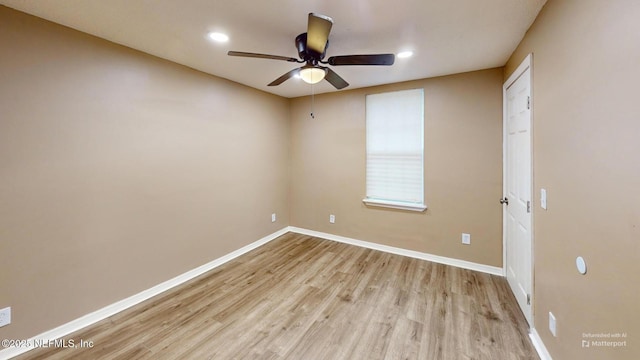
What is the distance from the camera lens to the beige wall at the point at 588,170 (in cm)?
95

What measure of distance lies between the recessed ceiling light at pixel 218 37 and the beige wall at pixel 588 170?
7.65 ft

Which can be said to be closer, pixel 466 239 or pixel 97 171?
pixel 97 171

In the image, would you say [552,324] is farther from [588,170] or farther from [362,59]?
[362,59]

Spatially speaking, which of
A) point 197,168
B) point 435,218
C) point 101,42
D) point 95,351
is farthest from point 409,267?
point 101,42

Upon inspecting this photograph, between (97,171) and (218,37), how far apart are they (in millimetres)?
1563

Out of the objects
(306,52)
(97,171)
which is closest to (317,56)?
(306,52)

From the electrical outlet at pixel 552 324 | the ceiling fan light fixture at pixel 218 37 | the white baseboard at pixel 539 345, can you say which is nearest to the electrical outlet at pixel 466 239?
the white baseboard at pixel 539 345

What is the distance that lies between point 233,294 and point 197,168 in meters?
1.50

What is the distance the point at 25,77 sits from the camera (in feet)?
5.80

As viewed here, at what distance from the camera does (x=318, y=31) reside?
153 centimetres

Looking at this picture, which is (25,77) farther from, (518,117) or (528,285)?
(528,285)

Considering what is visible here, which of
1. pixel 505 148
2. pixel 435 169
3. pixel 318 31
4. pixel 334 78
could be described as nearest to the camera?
pixel 318 31

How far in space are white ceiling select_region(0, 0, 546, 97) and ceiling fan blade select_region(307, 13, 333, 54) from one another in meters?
0.25

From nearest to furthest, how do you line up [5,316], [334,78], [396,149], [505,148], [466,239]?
[5,316] < [334,78] < [505,148] < [466,239] < [396,149]
